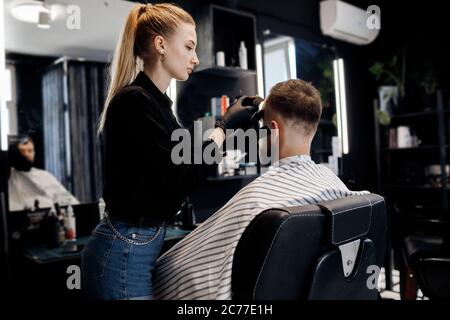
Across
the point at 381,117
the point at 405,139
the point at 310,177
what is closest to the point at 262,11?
the point at 381,117

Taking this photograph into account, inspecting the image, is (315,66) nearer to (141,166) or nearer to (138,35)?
(138,35)

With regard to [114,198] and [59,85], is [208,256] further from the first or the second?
[59,85]

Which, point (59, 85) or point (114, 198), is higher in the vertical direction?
point (59, 85)

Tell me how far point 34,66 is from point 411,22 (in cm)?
377

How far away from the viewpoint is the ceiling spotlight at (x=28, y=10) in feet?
6.96

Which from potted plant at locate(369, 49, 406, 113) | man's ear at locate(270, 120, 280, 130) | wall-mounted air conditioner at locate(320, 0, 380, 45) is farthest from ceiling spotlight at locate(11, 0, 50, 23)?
potted plant at locate(369, 49, 406, 113)

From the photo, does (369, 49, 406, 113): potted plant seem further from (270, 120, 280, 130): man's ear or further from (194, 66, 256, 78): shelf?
(270, 120, 280, 130): man's ear

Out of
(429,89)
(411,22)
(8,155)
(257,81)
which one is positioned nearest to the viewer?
(8,155)

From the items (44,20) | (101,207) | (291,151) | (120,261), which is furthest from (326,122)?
(120,261)

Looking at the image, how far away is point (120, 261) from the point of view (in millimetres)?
1104

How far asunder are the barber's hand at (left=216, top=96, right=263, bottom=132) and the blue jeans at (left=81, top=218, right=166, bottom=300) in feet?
1.22

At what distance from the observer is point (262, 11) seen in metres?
3.28

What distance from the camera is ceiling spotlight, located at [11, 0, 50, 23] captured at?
2.12 metres
